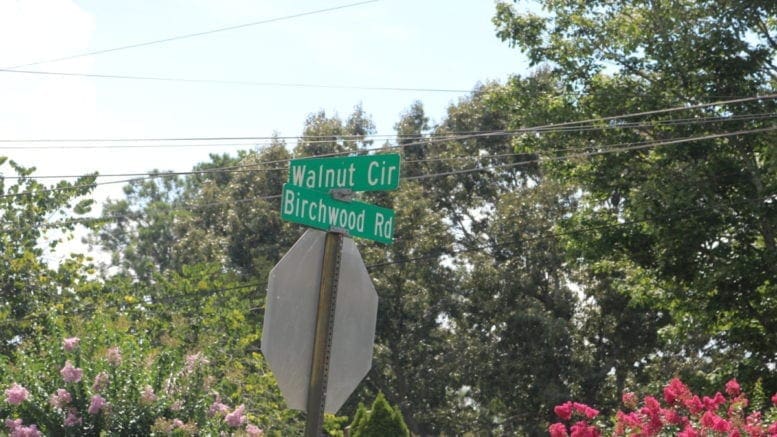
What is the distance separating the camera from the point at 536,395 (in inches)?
1278

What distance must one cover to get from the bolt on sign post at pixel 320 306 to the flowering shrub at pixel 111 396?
5.33 meters

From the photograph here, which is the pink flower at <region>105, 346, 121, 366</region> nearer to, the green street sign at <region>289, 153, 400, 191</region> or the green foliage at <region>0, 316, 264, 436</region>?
the green foliage at <region>0, 316, 264, 436</region>

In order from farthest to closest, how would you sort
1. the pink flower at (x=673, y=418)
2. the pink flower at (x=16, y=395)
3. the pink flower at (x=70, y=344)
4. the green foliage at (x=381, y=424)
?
the green foliage at (x=381, y=424) → the pink flower at (x=70, y=344) → the pink flower at (x=673, y=418) → the pink flower at (x=16, y=395)

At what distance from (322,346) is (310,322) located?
0.13 m

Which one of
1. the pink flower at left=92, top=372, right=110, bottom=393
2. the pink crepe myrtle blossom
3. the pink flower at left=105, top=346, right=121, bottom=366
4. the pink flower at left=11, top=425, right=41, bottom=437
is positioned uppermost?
the pink flower at left=105, top=346, right=121, bottom=366

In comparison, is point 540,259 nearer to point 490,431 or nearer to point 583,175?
point 490,431

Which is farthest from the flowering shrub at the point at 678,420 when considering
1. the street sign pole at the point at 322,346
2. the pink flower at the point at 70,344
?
the street sign pole at the point at 322,346

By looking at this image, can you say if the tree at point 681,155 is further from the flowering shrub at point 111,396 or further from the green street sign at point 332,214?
the green street sign at point 332,214

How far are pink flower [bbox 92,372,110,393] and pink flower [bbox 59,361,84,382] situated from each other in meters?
0.17

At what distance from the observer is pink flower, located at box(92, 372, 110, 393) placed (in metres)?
11.3

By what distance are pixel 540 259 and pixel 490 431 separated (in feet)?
20.1

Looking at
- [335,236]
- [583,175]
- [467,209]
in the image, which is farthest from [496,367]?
[335,236]

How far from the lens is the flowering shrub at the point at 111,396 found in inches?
443

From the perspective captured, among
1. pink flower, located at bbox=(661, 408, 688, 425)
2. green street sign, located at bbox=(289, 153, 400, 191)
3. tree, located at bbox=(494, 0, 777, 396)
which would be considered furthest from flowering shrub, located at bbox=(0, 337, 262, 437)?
tree, located at bbox=(494, 0, 777, 396)
